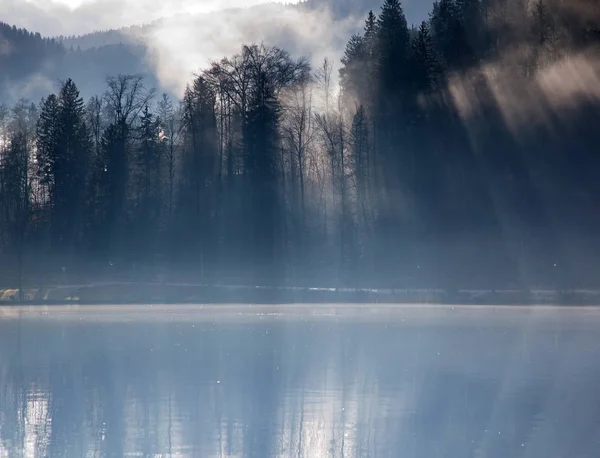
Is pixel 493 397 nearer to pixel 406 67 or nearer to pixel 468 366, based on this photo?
pixel 468 366

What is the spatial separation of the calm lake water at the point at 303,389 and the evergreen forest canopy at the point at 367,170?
71.0 ft

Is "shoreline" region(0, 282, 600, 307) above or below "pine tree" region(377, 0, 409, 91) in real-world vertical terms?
below

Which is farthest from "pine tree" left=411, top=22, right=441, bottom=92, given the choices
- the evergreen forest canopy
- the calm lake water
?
the calm lake water

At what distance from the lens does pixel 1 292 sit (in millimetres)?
51562

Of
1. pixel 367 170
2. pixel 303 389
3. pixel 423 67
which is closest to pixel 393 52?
pixel 423 67

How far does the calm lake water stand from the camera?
14.7 metres

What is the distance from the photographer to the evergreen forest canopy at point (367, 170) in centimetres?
5566

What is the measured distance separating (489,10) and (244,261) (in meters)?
27.6

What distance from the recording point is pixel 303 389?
19562 mm

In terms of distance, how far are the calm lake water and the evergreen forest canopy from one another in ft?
71.0

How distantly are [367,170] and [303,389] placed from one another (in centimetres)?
4583

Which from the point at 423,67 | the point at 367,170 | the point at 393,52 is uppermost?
the point at 393,52

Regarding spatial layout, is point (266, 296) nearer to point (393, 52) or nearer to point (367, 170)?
point (367, 170)

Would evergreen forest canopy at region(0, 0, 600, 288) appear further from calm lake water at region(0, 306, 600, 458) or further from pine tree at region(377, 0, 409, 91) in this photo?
calm lake water at region(0, 306, 600, 458)
